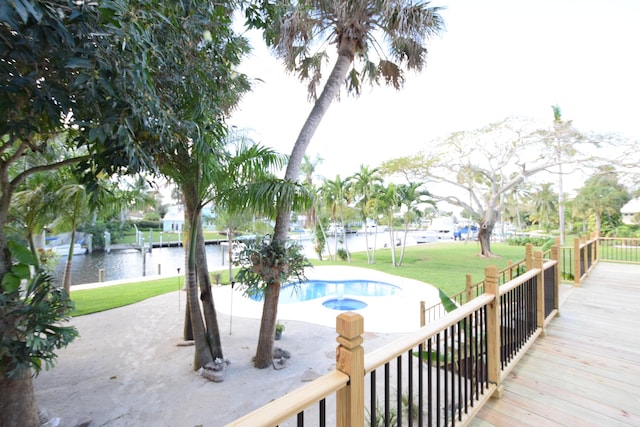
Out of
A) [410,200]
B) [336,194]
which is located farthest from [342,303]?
[336,194]

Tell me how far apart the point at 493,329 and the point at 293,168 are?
3.38 m

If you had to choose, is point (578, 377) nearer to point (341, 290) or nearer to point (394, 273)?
point (341, 290)

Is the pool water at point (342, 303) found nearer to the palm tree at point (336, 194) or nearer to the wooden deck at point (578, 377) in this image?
the wooden deck at point (578, 377)

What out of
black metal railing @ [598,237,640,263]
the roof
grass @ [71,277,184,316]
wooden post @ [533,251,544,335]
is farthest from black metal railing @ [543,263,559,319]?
the roof

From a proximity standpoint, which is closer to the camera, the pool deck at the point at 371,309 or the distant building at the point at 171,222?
the pool deck at the point at 371,309

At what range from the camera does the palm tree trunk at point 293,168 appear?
458 cm

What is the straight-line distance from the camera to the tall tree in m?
4.45

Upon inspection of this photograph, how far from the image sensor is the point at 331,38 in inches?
213

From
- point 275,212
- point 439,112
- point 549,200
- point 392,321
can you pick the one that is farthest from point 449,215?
point 275,212

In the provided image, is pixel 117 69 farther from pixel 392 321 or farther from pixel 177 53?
pixel 392 321

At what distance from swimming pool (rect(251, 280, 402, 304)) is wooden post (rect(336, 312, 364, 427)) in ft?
34.4

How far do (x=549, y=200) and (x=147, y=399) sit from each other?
40060mm

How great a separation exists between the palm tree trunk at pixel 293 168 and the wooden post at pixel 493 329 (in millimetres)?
2843

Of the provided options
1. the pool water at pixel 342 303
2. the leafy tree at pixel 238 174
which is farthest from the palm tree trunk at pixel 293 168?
the pool water at pixel 342 303
